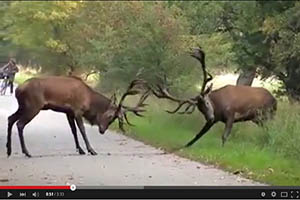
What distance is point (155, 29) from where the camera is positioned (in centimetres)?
2169

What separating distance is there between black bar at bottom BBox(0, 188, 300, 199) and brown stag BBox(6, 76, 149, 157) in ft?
23.9

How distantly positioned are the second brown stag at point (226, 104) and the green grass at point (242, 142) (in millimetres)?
230

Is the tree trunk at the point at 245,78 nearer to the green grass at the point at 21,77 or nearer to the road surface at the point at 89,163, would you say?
the road surface at the point at 89,163

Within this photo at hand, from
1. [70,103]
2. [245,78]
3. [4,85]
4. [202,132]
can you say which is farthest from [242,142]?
[245,78]

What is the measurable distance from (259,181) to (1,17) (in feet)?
32.9

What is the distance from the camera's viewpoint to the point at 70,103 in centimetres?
1392

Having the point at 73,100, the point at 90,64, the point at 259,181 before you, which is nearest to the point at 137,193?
the point at 259,181

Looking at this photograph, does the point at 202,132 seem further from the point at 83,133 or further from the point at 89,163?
the point at 89,163

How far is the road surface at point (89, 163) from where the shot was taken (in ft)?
30.6

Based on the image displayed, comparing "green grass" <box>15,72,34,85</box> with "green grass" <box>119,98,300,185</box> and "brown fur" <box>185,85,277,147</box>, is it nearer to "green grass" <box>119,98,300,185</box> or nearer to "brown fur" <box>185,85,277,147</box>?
"green grass" <box>119,98,300,185</box>

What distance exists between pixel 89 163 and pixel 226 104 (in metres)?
4.03

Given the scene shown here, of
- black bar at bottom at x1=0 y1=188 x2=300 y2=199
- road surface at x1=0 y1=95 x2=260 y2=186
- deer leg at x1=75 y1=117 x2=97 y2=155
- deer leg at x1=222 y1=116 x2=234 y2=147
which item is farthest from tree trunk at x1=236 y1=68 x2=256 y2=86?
black bar at bottom at x1=0 y1=188 x2=300 y2=199

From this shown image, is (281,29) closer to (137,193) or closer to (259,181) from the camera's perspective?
(259,181)

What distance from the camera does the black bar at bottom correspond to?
568cm
